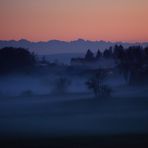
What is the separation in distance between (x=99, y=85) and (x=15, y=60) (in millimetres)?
2844

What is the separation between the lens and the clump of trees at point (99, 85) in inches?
521

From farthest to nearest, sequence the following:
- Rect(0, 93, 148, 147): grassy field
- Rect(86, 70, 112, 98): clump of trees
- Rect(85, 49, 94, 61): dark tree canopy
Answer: Rect(85, 49, 94, 61): dark tree canopy
Rect(86, 70, 112, 98): clump of trees
Rect(0, 93, 148, 147): grassy field

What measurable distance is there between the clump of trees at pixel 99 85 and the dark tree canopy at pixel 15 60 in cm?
200

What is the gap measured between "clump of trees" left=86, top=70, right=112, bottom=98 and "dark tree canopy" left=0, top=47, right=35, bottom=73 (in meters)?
2.00

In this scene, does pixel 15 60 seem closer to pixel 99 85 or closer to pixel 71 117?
pixel 71 117

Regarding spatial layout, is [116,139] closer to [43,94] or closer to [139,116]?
[139,116]

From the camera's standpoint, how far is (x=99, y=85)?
1326 centimetres

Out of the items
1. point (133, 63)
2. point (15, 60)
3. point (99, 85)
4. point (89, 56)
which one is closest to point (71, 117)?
point (99, 85)

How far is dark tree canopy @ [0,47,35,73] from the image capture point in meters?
13.3

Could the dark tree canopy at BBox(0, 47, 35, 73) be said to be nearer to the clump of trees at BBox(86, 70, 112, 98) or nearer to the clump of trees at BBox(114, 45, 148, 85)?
the clump of trees at BBox(86, 70, 112, 98)

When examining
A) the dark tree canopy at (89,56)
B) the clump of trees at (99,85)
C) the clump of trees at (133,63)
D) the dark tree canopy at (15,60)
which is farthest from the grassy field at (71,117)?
the dark tree canopy at (89,56)

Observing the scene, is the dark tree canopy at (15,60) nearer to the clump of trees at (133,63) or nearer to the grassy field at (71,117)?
the grassy field at (71,117)

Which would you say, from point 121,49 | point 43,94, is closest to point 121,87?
point 121,49

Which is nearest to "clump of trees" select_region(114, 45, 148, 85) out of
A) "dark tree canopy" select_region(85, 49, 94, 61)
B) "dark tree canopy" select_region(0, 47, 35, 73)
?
"dark tree canopy" select_region(85, 49, 94, 61)
